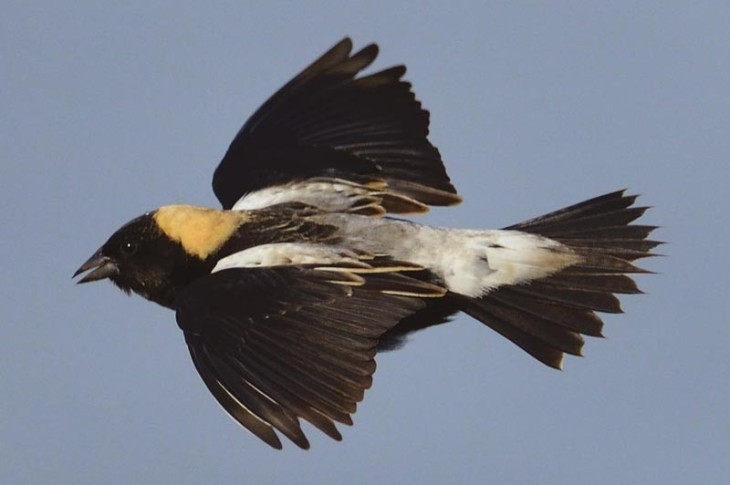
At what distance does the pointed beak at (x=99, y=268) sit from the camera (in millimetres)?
8336

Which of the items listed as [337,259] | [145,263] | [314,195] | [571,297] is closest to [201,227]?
[145,263]

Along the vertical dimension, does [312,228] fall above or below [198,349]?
above

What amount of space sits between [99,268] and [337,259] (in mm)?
1278

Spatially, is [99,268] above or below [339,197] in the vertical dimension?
below

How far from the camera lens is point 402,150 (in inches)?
338

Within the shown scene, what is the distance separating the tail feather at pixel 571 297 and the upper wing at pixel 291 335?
1.41ft

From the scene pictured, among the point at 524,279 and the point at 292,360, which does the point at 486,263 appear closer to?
the point at 524,279

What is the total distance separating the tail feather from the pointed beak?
4.86ft

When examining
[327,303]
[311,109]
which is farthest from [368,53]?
[327,303]

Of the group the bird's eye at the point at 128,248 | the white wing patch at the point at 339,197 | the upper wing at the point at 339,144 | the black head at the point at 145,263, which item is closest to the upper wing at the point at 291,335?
the black head at the point at 145,263

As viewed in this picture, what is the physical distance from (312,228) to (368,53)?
1.03m

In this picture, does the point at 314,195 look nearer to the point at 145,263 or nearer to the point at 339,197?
the point at 339,197

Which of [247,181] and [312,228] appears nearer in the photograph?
[312,228]

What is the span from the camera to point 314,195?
8406 mm
